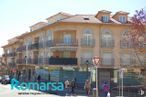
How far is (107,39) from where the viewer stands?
160ft

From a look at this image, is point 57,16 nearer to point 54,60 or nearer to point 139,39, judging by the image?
point 54,60

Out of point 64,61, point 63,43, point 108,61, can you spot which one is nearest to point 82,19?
point 63,43

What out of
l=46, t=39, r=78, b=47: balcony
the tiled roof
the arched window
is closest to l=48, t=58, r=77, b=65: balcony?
l=46, t=39, r=78, b=47: balcony

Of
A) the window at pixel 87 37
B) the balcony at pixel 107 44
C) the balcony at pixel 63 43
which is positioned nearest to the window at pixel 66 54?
the balcony at pixel 63 43

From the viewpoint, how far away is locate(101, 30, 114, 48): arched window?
48.2m

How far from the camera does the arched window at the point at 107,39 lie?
48.2 meters

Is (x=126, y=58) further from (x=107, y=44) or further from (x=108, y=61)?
(x=107, y=44)

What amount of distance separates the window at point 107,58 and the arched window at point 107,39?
1.13m

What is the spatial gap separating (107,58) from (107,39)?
2.68 m

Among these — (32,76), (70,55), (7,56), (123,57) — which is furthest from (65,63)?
(7,56)

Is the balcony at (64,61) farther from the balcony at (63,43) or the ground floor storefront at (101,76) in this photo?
the balcony at (63,43)

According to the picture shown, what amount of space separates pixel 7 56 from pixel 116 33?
170 feet

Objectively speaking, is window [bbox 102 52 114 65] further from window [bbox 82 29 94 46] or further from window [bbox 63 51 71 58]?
window [bbox 63 51 71 58]

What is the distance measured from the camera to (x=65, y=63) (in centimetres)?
4794
